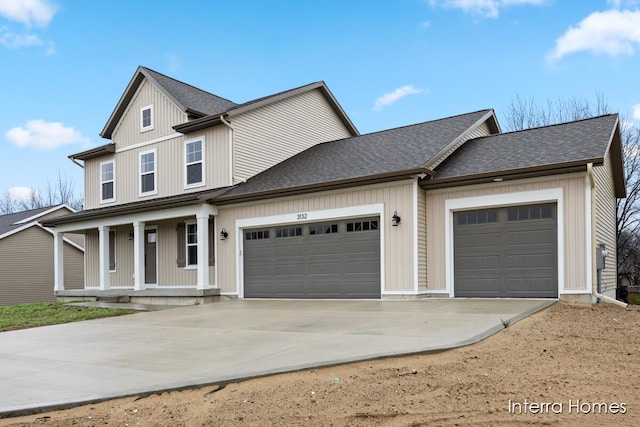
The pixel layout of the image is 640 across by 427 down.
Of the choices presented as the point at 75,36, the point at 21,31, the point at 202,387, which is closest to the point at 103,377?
the point at 202,387

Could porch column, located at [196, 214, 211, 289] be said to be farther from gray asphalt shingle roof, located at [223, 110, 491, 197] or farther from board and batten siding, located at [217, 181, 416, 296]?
board and batten siding, located at [217, 181, 416, 296]

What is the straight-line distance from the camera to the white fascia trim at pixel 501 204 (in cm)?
1163

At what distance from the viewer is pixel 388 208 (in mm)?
13312

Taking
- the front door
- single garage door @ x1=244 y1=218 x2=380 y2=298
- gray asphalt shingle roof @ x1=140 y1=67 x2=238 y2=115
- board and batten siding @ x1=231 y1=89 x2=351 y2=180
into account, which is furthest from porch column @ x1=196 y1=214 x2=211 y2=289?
gray asphalt shingle roof @ x1=140 y1=67 x2=238 y2=115

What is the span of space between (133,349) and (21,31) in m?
21.4

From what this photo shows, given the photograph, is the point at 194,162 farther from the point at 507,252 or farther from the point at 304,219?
the point at 507,252

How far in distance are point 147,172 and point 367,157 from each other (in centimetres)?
857

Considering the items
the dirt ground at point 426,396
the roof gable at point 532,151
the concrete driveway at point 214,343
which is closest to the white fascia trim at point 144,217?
the concrete driveway at point 214,343

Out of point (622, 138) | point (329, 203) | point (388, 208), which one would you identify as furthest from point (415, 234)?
point (622, 138)

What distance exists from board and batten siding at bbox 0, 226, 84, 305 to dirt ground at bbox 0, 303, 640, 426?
80.9ft

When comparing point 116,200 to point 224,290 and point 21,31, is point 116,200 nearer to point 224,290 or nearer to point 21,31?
point 224,290

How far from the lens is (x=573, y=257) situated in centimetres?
1150

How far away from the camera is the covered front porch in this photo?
16188 millimetres

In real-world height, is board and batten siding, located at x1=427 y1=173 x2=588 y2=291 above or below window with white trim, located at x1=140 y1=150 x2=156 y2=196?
below
